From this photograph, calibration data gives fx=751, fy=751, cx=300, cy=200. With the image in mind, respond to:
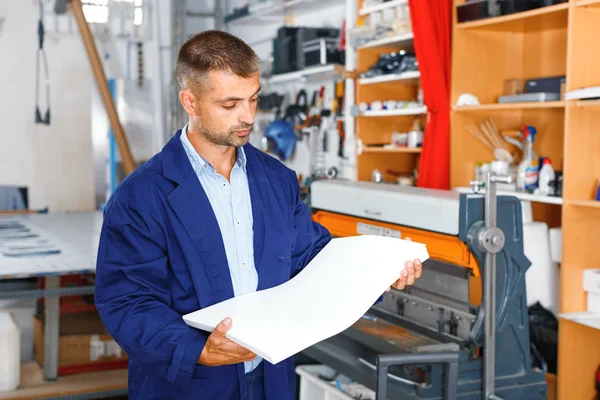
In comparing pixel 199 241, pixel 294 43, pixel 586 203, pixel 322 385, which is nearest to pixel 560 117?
pixel 586 203

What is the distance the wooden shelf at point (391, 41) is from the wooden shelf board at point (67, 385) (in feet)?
7.40

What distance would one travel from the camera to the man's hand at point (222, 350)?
1519 mm

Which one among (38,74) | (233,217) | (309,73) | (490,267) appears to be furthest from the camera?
(38,74)

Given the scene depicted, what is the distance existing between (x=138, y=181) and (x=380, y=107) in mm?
2700

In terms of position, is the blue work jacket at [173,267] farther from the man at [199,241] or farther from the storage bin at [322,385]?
the storage bin at [322,385]

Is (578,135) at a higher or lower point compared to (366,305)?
higher

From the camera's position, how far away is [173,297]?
1.73 metres

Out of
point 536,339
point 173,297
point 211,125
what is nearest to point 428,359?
point 173,297

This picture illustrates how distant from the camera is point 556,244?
3168 millimetres

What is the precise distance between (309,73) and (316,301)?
333 cm

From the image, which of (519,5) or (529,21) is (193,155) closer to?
(519,5)

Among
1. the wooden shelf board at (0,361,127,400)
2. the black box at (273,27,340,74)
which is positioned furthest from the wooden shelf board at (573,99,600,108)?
the wooden shelf board at (0,361,127,400)

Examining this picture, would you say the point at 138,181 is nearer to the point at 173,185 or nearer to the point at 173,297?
the point at 173,185

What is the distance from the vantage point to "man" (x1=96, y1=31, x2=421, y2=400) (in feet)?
5.28
